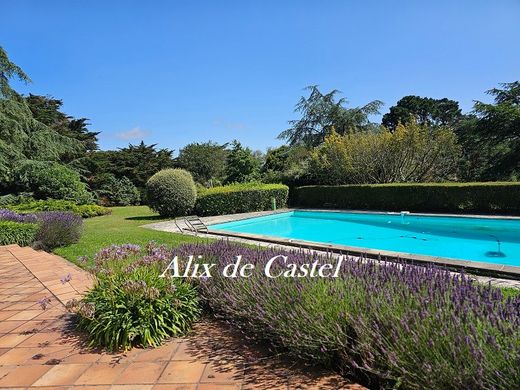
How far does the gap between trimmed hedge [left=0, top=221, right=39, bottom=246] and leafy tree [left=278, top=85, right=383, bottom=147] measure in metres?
18.4

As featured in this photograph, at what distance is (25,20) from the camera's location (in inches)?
291

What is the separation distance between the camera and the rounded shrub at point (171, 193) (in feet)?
48.1

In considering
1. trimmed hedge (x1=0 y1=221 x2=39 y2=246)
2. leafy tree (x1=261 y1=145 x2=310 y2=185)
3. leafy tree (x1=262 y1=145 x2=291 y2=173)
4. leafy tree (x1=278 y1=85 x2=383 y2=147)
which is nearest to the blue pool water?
leafy tree (x1=261 y1=145 x2=310 y2=185)

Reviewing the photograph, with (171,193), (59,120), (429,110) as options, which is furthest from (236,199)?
(429,110)

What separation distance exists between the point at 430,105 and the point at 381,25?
32221 millimetres

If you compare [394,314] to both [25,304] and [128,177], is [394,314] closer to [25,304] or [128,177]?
[25,304]

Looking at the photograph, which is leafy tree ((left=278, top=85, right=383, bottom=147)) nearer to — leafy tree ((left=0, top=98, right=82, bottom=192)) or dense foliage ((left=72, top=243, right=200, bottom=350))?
leafy tree ((left=0, top=98, right=82, bottom=192))

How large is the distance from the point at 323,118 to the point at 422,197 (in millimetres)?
11541

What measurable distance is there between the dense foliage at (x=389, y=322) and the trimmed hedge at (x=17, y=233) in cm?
785

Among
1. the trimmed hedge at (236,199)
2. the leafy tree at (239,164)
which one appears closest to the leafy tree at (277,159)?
the leafy tree at (239,164)

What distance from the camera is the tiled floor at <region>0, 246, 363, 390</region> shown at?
222 centimetres

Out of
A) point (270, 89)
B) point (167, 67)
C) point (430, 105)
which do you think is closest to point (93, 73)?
point (167, 67)

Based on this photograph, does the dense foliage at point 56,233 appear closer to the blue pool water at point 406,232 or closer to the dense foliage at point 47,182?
the blue pool water at point 406,232

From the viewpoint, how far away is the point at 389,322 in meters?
1.94
